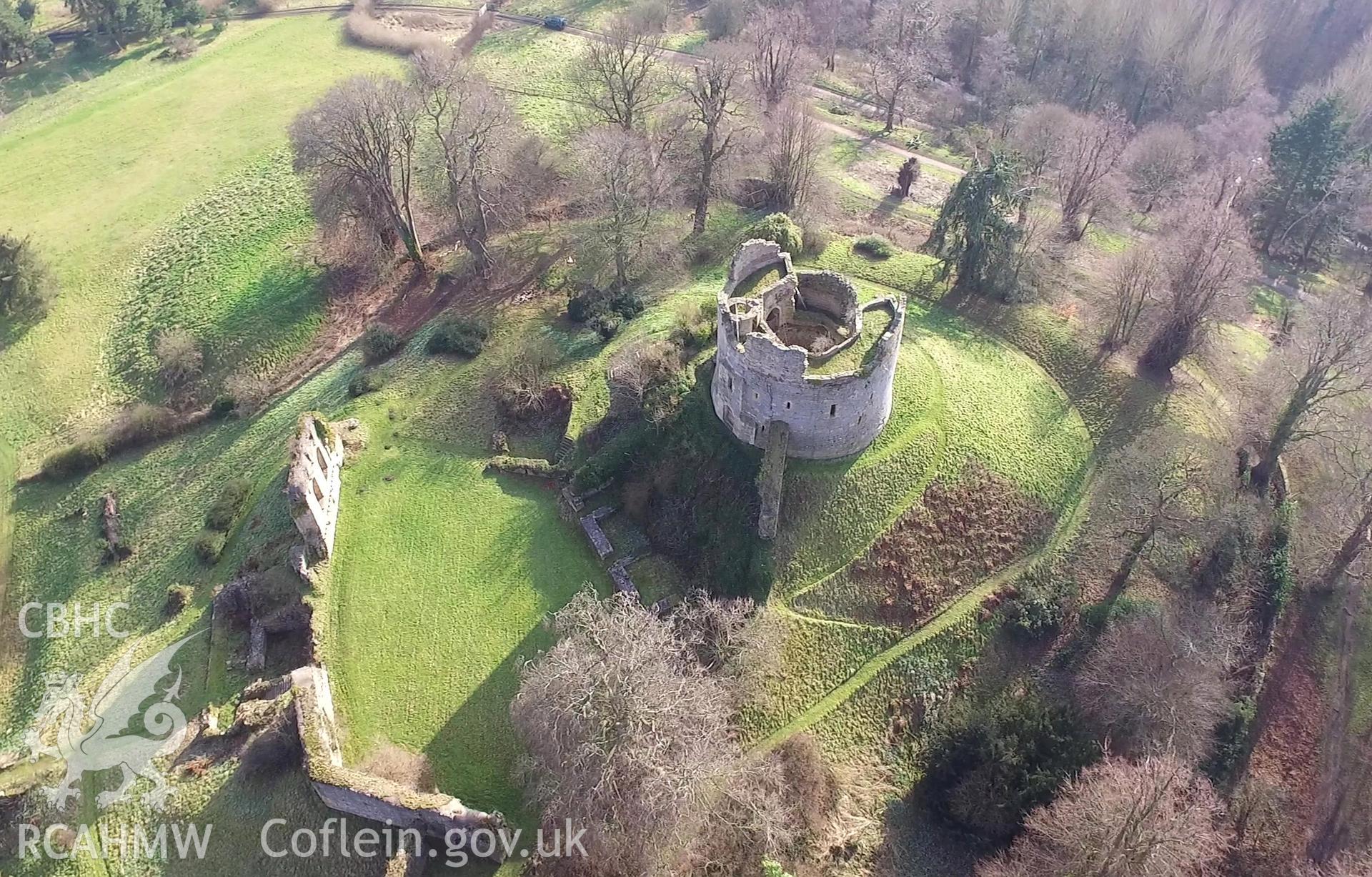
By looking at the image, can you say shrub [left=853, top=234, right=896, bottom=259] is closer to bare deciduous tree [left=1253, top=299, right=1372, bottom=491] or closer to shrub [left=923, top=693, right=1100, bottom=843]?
bare deciduous tree [left=1253, top=299, right=1372, bottom=491]

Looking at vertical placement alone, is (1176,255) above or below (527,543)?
above

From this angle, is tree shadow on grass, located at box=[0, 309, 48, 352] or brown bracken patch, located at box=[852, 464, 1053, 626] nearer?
brown bracken patch, located at box=[852, 464, 1053, 626]

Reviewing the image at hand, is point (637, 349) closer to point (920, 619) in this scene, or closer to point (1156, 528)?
point (920, 619)

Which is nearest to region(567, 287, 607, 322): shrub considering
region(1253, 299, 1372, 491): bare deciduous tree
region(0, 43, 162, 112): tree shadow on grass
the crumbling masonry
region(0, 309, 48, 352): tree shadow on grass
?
the crumbling masonry

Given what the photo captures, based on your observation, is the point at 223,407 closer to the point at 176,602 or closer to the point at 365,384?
the point at 365,384

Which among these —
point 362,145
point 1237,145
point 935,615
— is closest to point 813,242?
point 935,615

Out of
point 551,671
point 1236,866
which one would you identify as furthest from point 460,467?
point 1236,866
